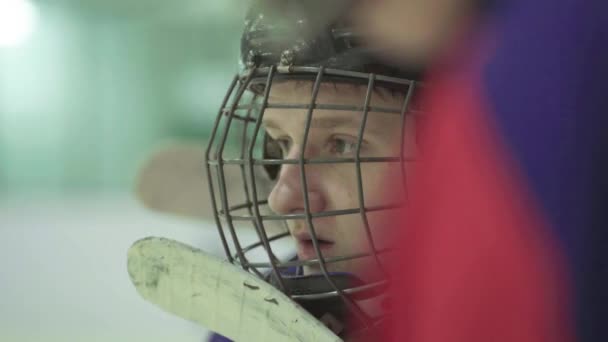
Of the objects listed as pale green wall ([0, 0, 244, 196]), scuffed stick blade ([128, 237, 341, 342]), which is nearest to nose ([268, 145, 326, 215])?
scuffed stick blade ([128, 237, 341, 342])

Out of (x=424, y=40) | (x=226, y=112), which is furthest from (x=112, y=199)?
(x=424, y=40)

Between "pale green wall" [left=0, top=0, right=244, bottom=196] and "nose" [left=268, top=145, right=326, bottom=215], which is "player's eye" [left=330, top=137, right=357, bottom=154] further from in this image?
"pale green wall" [left=0, top=0, right=244, bottom=196]

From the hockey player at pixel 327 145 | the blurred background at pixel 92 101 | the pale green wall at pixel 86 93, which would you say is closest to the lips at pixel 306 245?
the hockey player at pixel 327 145

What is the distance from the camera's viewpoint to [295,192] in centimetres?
85

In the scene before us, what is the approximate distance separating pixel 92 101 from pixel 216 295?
208 inches

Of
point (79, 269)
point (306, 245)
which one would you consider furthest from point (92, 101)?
point (306, 245)

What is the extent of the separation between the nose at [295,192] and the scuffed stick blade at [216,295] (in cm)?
15

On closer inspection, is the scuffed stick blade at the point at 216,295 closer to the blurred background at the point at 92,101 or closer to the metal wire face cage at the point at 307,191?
the metal wire face cage at the point at 307,191

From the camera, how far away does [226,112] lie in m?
0.90

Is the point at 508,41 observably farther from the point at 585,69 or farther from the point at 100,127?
the point at 100,127

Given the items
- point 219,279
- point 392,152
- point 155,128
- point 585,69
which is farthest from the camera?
point 155,128

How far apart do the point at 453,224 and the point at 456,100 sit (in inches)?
3.1

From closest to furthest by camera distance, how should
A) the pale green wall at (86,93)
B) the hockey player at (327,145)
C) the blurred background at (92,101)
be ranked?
the hockey player at (327,145) → the blurred background at (92,101) → the pale green wall at (86,93)

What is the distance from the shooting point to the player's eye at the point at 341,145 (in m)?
0.86
